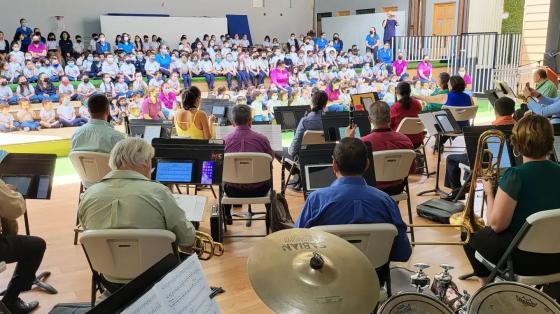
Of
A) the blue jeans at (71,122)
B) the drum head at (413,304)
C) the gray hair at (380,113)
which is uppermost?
the gray hair at (380,113)

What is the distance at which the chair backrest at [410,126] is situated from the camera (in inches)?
222

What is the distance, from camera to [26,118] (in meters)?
9.07

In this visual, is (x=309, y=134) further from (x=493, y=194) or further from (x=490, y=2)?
(x=490, y=2)

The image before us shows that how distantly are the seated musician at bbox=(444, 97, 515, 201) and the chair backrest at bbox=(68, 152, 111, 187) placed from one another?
3177mm

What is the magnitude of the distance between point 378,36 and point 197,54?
740cm

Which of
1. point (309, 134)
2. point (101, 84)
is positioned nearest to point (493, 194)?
point (309, 134)

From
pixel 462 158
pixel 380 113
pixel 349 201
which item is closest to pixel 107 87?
pixel 462 158

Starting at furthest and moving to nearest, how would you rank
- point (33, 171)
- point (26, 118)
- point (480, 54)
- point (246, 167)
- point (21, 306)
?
point (480, 54), point (26, 118), point (246, 167), point (33, 171), point (21, 306)

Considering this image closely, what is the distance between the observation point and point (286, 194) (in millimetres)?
5699

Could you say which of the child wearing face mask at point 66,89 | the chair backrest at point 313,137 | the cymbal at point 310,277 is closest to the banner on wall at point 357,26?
the child wearing face mask at point 66,89

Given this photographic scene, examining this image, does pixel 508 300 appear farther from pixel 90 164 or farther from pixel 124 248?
pixel 90 164

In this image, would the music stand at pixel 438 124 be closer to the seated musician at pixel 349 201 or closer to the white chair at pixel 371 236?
the seated musician at pixel 349 201

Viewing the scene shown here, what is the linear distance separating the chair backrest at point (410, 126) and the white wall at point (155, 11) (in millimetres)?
12576

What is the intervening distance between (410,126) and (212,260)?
9.47 feet
